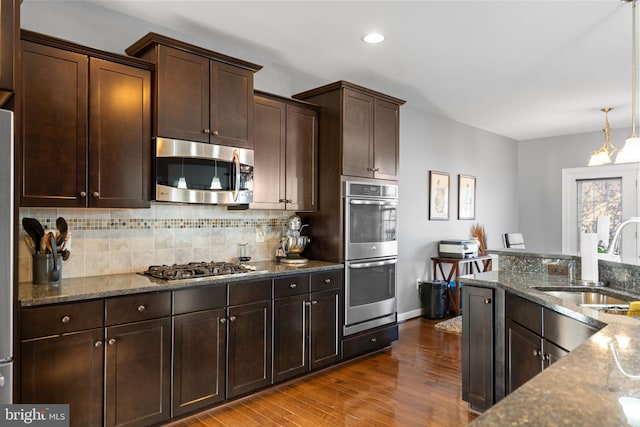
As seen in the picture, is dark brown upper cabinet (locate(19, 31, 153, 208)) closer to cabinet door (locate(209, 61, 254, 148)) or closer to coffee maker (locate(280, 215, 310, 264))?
cabinet door (locate(209, 61, 254, 148))

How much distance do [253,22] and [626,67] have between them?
11.6ft

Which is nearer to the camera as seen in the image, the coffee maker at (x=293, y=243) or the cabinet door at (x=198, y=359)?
the cabinet door at (x=198, y=359)

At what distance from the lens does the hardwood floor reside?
108 inches

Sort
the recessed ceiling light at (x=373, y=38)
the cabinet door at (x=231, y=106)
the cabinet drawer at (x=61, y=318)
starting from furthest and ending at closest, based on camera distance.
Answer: the recessed ceiling light at (x=373, y=38) < the cabinet door at (x=231, y=106) < the cabinet drawer at (x=61, y=318)

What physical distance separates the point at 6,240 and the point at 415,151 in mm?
4626

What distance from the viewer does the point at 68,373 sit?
2221 mm

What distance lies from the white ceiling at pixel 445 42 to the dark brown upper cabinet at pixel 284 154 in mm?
519

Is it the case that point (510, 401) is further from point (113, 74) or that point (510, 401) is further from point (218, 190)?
point (113, 74)

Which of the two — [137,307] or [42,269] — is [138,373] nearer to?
[137,307]

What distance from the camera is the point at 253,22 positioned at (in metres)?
3.13

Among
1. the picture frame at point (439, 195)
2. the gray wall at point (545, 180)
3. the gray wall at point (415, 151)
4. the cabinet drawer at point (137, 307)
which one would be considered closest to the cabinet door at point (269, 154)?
the gray wall at point (415, 151)

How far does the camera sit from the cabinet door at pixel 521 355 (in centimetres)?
231

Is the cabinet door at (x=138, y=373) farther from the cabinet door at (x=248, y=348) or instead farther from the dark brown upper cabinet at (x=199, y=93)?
the dark brown upper cabinet at (x=199, y=93)

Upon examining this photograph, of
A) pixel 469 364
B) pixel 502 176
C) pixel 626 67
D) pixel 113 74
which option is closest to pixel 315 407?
pixel 469 364
